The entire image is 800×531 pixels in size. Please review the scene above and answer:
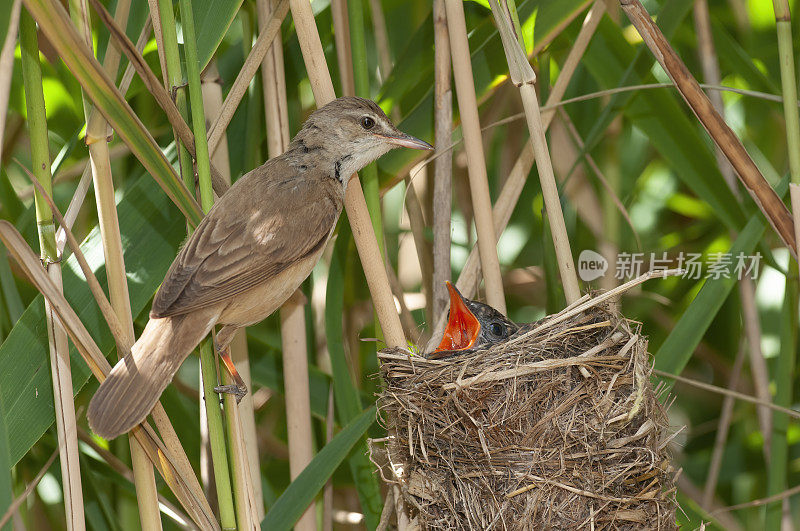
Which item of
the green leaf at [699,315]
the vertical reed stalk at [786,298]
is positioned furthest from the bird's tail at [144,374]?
the vertical reed stalk at [786,298]

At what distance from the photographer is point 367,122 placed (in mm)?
2373

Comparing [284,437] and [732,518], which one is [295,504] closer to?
[284,437]

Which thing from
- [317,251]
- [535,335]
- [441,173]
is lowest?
[535,335]

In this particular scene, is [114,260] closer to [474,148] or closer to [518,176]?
[474,148]

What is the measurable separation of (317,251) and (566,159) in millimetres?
1348

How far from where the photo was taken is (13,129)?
3025 millimetres

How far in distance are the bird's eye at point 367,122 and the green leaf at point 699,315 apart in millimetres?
1115

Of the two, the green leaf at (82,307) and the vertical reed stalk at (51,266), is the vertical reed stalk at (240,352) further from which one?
the vertical reed stalk at (51,266)

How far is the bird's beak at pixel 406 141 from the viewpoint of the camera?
7.71ft

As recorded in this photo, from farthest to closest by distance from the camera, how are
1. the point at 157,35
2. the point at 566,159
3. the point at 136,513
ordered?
the point at 566,159 < the point at 136,513 < the point at 157,35

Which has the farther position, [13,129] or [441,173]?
[13,129]

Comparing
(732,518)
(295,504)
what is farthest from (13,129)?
(732,518)

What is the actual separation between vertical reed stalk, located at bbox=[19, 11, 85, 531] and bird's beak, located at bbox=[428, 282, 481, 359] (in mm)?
1098

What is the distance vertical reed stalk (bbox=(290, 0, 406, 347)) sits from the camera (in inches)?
81.7
